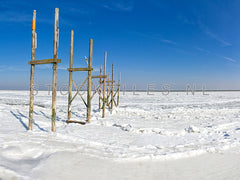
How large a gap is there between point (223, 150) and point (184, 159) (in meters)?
1.52

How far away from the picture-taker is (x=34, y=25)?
6977mm

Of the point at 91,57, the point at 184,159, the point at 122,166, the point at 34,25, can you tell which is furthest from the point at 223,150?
the point at 34,25

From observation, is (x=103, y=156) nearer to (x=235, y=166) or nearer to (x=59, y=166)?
(x=59, y=166)

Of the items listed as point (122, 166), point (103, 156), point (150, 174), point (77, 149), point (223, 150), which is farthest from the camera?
point (223, 150)

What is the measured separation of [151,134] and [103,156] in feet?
11.0

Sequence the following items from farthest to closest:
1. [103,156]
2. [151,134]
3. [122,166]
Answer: [151,134] < [103,156] < [122,166]

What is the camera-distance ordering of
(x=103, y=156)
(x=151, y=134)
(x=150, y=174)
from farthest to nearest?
(x=151, y=134), (x=103, y=156), (x=150, y=174)

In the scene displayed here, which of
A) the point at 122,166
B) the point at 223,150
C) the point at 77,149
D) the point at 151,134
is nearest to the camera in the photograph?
the point at 122,166

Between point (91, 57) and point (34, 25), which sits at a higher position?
point (34, 25)

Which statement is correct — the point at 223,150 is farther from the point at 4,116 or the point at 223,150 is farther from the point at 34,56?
the point at 4,116

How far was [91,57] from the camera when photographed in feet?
31.3

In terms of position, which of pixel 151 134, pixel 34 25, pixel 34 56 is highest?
pixel 34 25


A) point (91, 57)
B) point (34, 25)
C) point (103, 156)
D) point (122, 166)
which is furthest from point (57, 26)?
point (122, 166)

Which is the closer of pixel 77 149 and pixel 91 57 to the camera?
pixel 77 149
